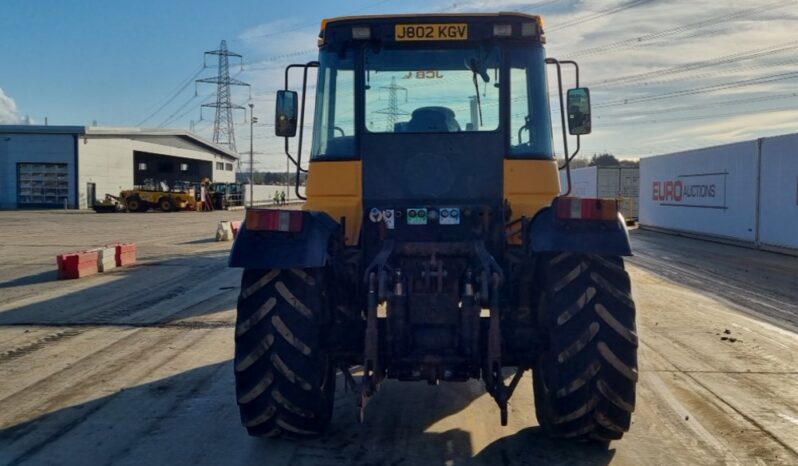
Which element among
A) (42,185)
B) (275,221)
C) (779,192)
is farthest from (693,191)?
(42,185)

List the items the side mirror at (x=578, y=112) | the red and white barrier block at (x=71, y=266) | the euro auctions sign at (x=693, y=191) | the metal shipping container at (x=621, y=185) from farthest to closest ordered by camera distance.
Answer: the metal shipping container at (x=621, y=185)
the euro auctions sign at (x=693, y=191)
the red and white barrier block at (x=71, y=266)
the side mirror at (x=578, y=112)

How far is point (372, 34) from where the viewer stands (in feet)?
18.8

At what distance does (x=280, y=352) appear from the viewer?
4.93m

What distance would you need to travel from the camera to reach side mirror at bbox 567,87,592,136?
6176 millimetres

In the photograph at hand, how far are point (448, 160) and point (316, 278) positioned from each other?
145 centimetres

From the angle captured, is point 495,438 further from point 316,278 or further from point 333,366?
point 316,278

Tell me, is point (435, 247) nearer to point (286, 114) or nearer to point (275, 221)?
point (275, 221)

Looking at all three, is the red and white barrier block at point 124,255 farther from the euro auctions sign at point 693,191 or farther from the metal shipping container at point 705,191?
the euro auctions sign at point 693,191

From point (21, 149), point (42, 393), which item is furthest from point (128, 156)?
point (42, 393)

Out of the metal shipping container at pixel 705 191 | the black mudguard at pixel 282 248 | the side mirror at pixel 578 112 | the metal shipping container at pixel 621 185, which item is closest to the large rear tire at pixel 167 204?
the metal shipping container at pixel 621 185

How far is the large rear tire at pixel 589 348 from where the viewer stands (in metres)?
4.84

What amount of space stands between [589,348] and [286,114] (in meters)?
3.27

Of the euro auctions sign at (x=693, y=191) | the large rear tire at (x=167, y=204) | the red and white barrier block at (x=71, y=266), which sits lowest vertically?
the red and white barrier block at (x=71, y=266)

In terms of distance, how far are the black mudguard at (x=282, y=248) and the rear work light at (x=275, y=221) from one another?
0.15 feet
